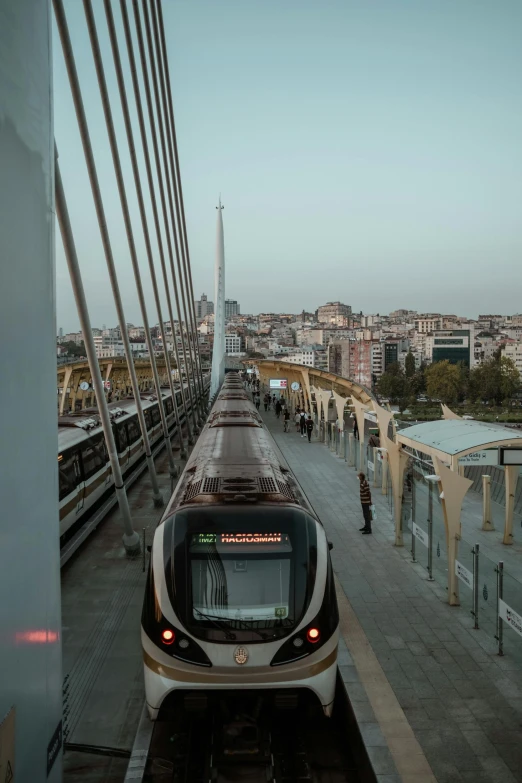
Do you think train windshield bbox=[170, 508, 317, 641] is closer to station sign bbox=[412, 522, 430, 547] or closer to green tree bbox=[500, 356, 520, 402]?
station sign bbox=[412, 522, 430, 547]

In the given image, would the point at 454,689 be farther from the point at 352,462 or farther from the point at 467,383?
the point at 467,383

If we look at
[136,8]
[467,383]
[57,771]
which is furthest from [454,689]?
[467,383]

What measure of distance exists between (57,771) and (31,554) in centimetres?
121

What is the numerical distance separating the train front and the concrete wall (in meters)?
2.05

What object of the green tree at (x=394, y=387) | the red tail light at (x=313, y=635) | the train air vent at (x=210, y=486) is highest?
the train air vent at (x=210, y=486)

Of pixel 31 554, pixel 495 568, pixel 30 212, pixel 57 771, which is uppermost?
pixel 30 212

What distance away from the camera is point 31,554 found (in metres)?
2.81

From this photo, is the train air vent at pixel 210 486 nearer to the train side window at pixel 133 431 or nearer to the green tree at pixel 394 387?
the train side window at pixel 133 431

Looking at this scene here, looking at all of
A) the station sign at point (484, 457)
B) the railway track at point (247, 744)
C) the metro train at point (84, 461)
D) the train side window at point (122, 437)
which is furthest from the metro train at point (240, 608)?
the train side window at point (122, 437)

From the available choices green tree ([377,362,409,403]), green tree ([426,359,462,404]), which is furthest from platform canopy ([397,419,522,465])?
green tree ([377,362,409,403])

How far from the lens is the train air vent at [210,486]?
242 inches

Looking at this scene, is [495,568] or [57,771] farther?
[495,568]

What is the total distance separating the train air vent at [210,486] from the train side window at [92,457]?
7626 mm

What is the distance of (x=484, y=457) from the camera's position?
9.21m
